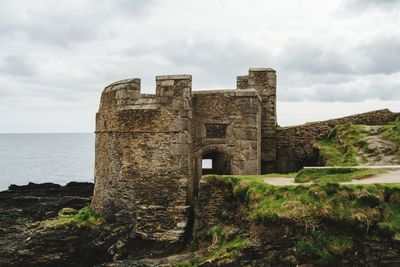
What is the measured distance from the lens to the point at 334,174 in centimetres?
1327

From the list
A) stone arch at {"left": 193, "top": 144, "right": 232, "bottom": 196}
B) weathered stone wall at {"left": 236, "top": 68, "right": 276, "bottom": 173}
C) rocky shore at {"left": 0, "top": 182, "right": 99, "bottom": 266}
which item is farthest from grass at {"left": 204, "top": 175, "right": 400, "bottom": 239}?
rocky shore at {"left": 0, "top": 182, "right": 99, "bottom": 266}

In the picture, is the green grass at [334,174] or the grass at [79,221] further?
the grass at [79,221]

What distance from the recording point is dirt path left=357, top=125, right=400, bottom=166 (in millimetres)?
16047

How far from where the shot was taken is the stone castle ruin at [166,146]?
16375 millimetres

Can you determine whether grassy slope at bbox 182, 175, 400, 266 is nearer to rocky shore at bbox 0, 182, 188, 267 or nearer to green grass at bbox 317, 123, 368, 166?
rocky shore at bbox 0, 182, 188, 267

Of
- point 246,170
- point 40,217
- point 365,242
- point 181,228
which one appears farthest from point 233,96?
point 40,217

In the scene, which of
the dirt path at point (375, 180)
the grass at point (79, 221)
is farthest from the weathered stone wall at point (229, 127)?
the grass at point (79, 221)

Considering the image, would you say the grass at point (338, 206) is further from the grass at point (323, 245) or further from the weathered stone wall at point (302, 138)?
the weathered stone wall at point (302, 138)

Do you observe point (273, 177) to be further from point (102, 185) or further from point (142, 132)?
point (102, 185)

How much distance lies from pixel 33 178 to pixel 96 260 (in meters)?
44.3

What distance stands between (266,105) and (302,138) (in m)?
2.46

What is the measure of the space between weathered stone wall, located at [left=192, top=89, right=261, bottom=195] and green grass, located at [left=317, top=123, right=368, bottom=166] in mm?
3095

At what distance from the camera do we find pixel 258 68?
66.2 feet

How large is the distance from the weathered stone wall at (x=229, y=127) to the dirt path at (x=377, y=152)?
408cm
